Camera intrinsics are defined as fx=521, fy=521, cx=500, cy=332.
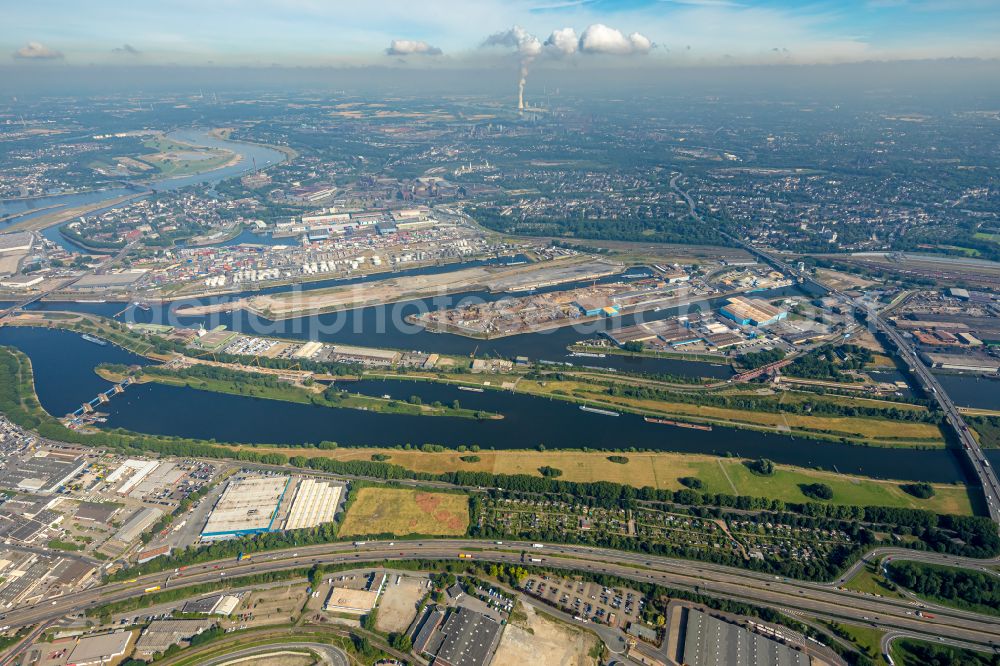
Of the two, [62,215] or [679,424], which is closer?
[679,424]

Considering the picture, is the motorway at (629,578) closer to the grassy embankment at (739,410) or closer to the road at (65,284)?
the grassy embankment at (739,410)

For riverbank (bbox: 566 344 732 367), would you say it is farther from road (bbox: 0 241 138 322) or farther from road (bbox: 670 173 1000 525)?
road (bbox: 0 241 138 322)

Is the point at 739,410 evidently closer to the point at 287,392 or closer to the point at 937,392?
the point at 937,392

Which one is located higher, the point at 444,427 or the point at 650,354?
the point at 650,354

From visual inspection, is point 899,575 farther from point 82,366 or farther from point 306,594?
point 82,366

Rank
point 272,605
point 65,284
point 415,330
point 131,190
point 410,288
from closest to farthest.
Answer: point 272,605
point 415,330
point 410,288
point 65,284
point 131,190

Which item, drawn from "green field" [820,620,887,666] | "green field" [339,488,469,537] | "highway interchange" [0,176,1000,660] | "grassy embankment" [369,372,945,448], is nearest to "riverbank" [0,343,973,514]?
"green field" [339,488,469,537]

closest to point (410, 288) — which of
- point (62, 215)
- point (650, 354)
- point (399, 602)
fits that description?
point (650, 354)

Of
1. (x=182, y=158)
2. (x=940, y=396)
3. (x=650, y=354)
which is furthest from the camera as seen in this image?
(x=182, y=158)
